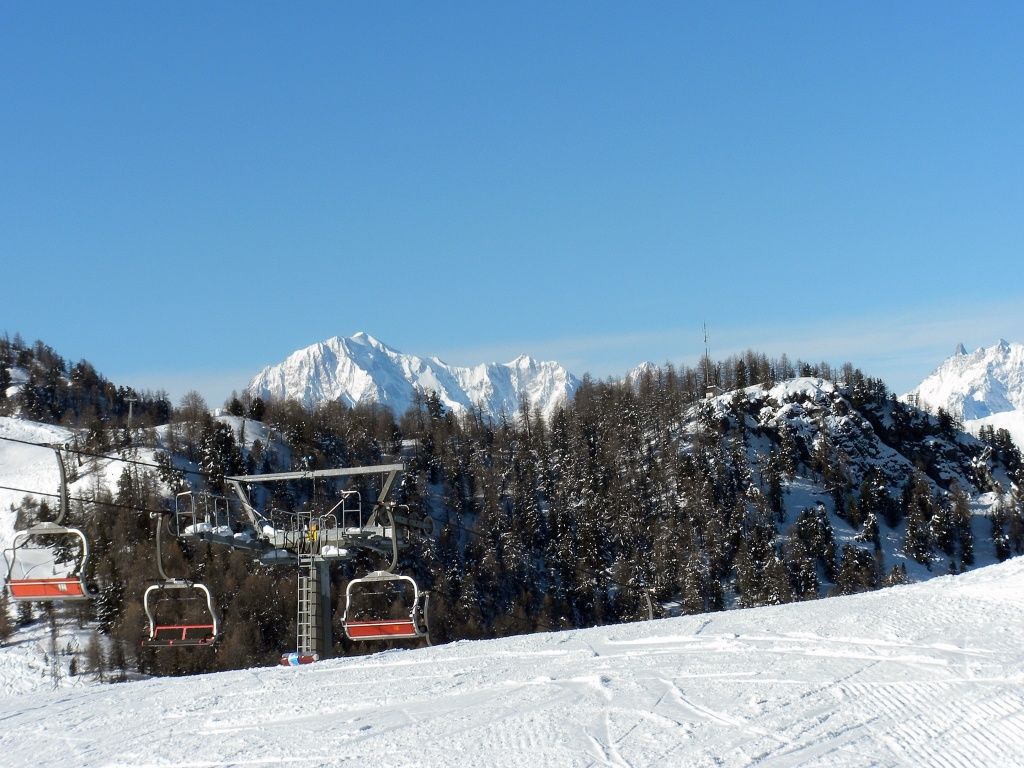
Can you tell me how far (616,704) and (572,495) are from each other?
402ft

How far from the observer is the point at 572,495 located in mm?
135500

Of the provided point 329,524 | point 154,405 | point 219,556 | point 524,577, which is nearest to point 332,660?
point 329,524

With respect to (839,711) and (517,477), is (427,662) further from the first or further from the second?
(517,477)

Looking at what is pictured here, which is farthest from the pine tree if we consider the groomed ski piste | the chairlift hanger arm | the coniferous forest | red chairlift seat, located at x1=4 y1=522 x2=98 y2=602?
the groomed ski piste

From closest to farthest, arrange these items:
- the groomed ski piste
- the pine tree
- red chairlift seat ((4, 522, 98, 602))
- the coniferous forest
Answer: the groomed ski piste
red chairlift seat ((4, 522, 98, 602))
the pine tree
the coniferous forest

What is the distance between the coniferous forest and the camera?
89.5 metres

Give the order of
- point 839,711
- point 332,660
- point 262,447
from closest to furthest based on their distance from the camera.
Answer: point 839,711
point 332,660
point 262,447

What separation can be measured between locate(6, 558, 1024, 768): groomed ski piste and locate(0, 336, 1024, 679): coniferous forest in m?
59.9

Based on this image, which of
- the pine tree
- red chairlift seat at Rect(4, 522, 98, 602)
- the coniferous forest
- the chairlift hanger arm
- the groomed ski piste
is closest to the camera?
the groomed ski piste

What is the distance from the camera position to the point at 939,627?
17078 mm

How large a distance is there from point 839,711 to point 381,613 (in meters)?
87.8

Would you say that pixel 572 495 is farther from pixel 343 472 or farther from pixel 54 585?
pixel 54 585

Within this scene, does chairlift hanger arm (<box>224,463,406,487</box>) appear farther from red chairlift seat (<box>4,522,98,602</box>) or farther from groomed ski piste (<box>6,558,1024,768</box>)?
groomed ski piste (<box>6,558,1024,768</box>)

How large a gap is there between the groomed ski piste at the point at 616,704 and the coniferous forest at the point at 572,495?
59937 mm
